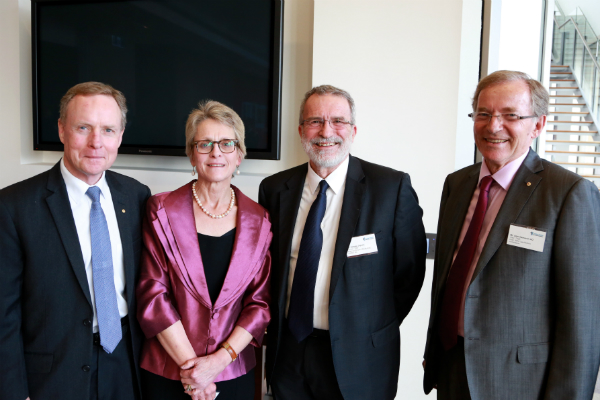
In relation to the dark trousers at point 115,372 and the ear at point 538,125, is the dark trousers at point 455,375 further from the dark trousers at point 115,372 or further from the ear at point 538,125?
the dark trousers at point 115,372

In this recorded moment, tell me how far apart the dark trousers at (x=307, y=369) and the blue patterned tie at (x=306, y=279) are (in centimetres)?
6

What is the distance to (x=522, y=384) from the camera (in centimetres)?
150

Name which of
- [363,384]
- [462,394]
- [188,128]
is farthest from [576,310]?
[188,128]

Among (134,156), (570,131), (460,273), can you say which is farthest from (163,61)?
(570,131)

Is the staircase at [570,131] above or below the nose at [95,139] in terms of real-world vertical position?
above

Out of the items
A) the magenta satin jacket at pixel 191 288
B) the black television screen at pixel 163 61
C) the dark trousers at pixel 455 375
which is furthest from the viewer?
the black television screen at pixel 163 61

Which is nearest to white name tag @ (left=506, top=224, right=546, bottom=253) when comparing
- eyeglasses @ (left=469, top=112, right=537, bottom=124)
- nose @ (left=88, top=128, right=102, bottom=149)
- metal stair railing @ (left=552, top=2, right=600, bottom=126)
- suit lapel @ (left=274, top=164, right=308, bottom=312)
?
eyeglasses @ (left=469, top=112, right=537, bottom=124)

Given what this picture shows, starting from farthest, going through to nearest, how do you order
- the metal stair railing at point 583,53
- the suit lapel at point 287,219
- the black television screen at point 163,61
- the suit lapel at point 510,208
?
1. the metal stair railing at point 583,53
2. the black television screen at point 163,61
3. the suit lapel at point 287,219
4. the suit lapel at point 510,208

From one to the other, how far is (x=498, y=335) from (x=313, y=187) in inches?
36.7

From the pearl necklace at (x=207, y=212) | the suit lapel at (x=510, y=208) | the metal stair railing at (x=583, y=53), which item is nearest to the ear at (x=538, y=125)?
the suit lapel at (x=510, y=208)

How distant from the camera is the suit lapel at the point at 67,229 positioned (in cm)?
159

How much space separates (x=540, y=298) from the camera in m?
1.48

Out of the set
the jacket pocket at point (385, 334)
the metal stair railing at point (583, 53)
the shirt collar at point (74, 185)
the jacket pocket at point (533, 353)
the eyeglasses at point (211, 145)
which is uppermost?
the metal stair railing at point (583, 53)

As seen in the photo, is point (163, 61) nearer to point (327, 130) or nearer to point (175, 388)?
point (327, 130)
